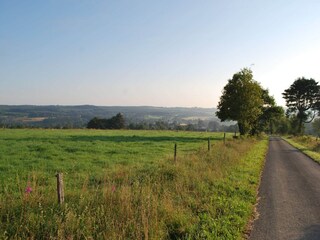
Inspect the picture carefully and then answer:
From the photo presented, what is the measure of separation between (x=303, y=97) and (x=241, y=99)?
37.8 m

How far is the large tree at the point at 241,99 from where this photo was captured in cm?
4859

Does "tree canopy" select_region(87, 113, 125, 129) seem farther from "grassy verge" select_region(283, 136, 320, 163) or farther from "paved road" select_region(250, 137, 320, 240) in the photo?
"paved road" select_region(250, 137, 320, 240)

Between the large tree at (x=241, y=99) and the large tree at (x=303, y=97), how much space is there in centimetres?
3249

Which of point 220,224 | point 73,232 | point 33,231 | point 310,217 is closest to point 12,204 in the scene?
point 33,231

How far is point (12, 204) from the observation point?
26.8 ft

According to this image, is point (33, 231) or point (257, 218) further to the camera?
point (257, 218)

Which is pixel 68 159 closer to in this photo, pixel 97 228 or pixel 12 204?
pixel 12 204

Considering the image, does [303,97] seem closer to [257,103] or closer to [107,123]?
[257,103]

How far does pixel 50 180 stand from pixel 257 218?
922 centimetres

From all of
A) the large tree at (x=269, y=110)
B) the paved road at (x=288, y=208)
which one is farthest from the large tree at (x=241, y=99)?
the paved road at (x=288, y=208)

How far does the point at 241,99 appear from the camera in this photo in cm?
4847

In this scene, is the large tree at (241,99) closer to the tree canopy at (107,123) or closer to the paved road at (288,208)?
the paved road at (288,208)

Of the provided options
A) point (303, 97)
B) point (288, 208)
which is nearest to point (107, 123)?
point (303, 97)

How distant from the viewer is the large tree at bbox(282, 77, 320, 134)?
77.2 meters
